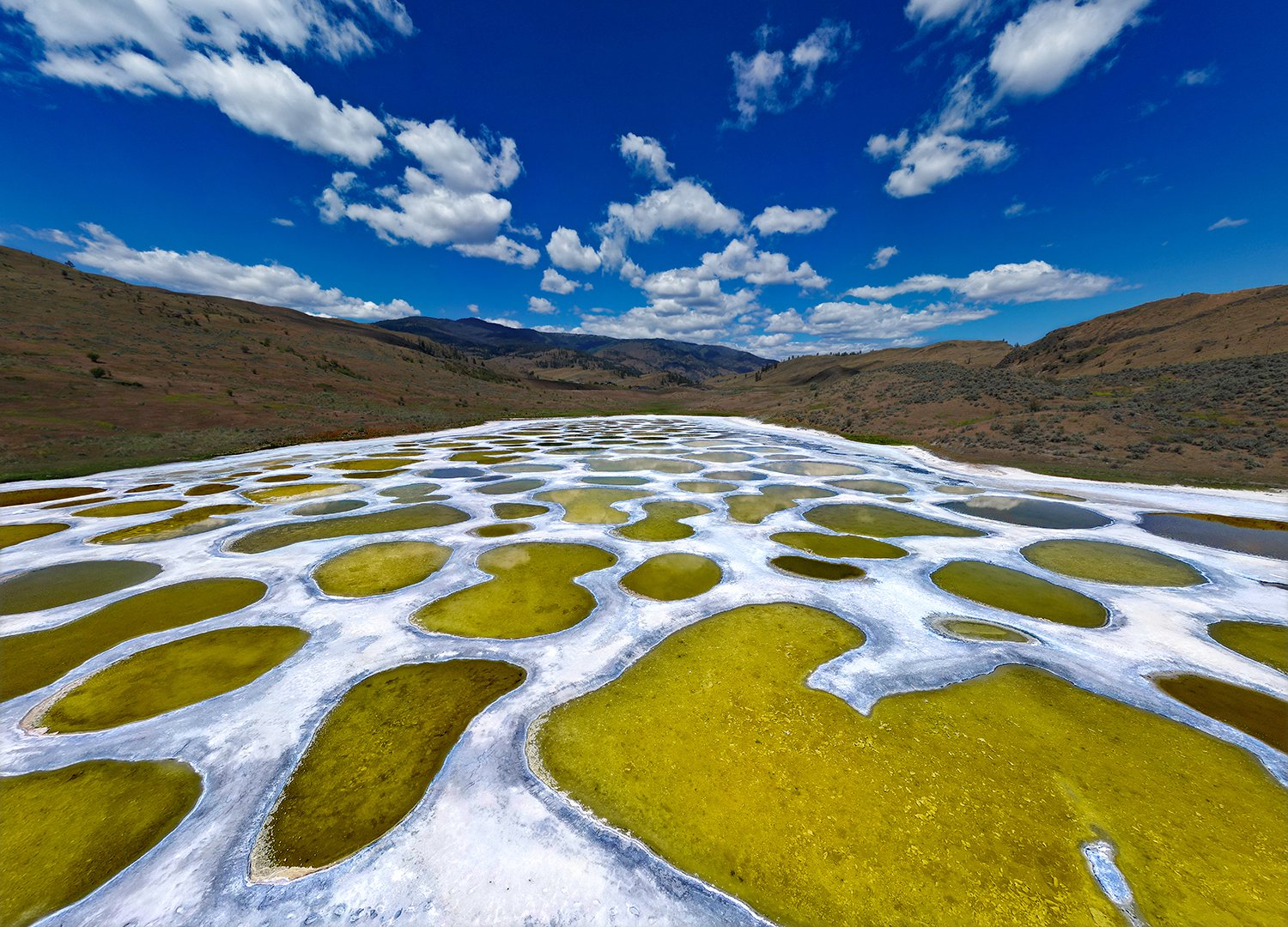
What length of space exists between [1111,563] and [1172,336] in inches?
3153

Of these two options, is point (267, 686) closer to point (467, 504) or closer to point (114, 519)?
point (467, 504)

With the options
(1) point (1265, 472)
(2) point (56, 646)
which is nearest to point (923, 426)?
(1) point (1265, 472)

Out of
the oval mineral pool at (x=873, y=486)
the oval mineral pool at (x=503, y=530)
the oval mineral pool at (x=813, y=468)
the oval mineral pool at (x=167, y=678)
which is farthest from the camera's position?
the oval mineral pool at (x=813, y=468)

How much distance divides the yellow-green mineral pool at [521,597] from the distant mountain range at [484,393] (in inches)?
1301

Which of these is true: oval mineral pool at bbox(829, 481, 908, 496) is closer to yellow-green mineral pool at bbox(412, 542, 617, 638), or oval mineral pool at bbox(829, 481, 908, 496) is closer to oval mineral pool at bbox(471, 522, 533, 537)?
yellow-green mineral pool at bbox(412, 542, 617, 638)

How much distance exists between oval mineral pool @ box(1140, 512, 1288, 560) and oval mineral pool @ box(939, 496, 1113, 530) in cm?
171

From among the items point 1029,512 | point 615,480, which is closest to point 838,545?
point 1029,512

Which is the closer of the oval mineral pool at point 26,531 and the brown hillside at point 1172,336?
the oval mineral pool at point 26,531

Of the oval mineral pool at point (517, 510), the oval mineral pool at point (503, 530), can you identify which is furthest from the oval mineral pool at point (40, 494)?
the oval mineral pool at point (503, 530)

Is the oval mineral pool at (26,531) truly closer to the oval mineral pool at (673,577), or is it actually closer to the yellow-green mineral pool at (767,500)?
the oval mineral pool at (673,577)

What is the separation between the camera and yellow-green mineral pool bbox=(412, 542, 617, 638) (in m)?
10.8

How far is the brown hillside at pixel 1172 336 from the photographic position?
5107 cm

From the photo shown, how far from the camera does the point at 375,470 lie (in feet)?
97.8

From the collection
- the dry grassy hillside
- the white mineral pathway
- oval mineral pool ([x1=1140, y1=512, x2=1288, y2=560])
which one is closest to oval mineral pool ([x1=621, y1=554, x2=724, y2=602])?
the white mineral pathway
